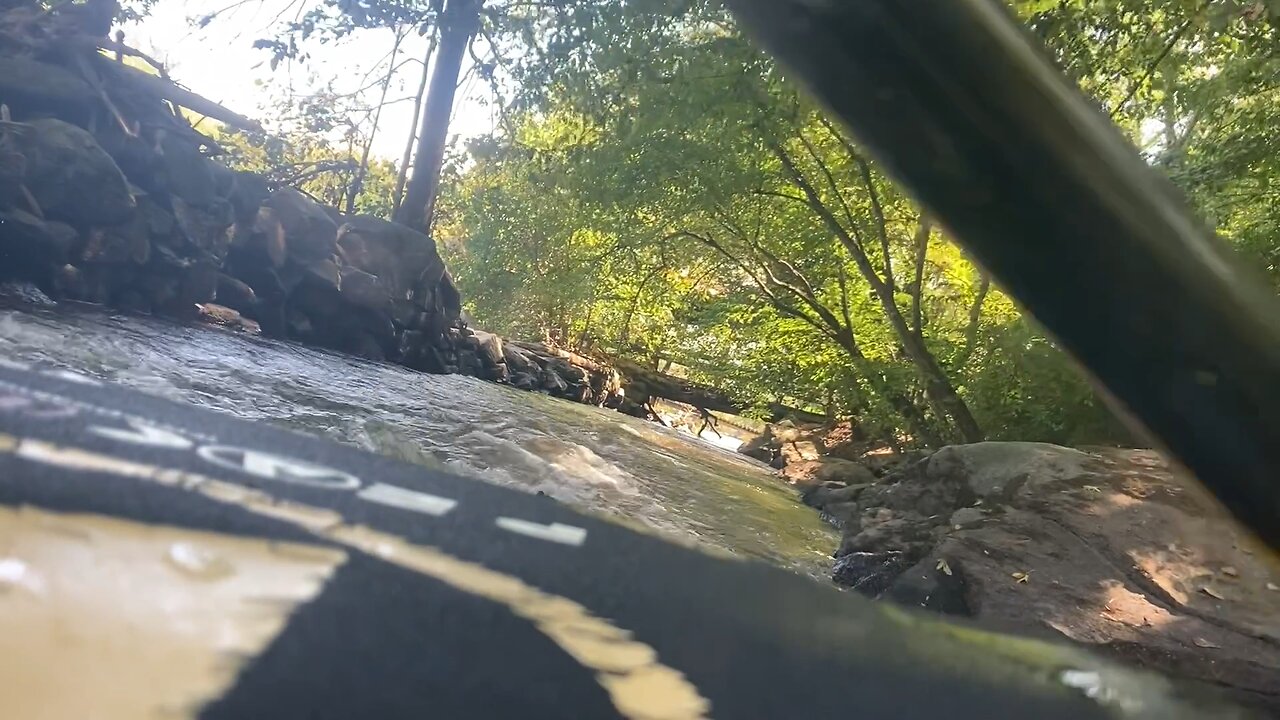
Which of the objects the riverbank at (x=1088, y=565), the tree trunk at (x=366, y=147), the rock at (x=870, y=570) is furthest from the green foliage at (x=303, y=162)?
the riverbank at (x=1088, y=565)

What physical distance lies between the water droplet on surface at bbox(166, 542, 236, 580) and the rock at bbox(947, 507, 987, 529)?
3.31 metres

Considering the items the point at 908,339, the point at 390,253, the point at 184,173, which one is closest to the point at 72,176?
the point at 184,173

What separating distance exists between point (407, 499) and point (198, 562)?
97 centimetres

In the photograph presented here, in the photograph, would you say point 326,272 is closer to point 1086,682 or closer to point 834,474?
point 834,474

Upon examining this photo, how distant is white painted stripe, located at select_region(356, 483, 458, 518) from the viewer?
210 centimetres

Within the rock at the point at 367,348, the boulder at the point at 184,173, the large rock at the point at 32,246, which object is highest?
the boulder at the point at 184,173

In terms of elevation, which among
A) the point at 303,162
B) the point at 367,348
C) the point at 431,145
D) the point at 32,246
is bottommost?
the point at 367,348

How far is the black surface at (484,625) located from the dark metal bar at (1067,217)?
33.1 inches

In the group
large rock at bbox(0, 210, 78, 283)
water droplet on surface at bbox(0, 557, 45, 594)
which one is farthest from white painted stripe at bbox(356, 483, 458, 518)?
large rock at bbox(0, 210, 78, 283)

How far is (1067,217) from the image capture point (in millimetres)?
515

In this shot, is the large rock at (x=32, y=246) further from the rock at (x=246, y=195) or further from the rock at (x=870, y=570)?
the rock at (x=870, y=570)

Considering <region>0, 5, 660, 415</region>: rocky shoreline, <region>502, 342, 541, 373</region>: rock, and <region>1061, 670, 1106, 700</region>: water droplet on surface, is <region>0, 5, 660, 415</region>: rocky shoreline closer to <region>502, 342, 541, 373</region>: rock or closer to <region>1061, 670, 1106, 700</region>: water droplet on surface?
<region>502, 342, 541, 373</region>: rock

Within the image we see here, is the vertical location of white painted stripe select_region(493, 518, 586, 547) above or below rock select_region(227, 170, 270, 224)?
below

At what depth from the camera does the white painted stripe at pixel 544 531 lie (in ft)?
7.34
